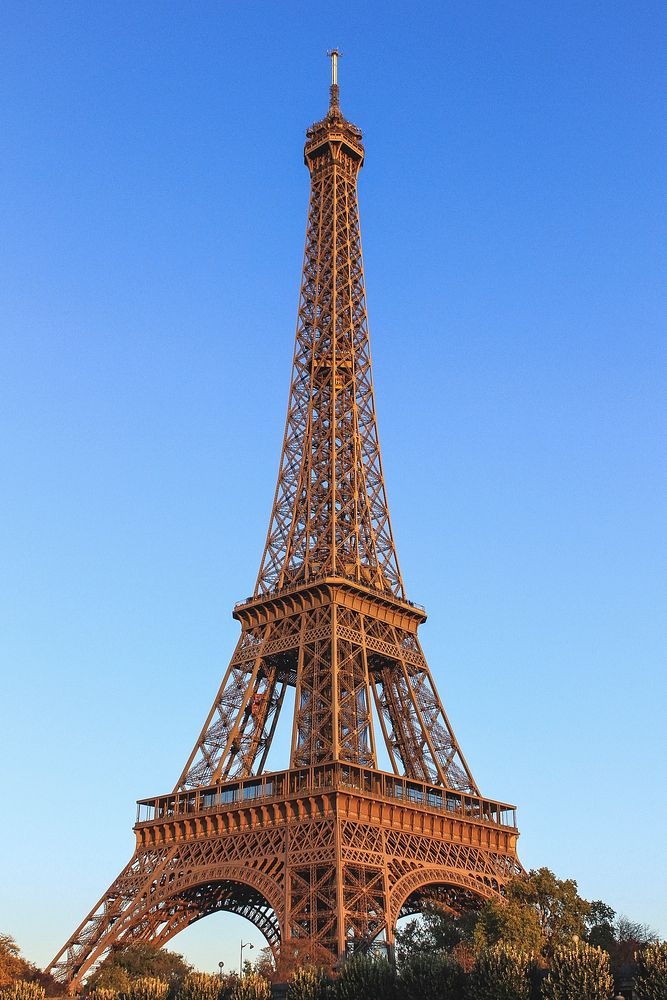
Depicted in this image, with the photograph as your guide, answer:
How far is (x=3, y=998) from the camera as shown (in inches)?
2071

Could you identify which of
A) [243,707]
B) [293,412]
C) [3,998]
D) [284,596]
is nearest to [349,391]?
[293,412]

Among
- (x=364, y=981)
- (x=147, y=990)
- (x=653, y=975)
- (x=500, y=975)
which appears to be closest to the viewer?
(x=653, y=975)

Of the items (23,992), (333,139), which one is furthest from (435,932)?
(333,139)

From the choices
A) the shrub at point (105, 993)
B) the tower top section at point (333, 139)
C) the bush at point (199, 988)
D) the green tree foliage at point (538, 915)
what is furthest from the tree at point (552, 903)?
the tower top section at point (333, 139)

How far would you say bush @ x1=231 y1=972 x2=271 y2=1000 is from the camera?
160ft

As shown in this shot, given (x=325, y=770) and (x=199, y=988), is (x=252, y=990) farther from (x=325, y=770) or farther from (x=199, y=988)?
(x=325, y=770)

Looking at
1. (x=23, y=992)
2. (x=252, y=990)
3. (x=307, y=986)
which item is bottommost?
(x=307, y=986)

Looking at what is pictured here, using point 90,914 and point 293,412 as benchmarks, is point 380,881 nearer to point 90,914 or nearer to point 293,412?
point 90,914

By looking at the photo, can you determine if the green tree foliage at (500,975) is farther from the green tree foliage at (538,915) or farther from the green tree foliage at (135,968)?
the green tree foliage at (135,968)

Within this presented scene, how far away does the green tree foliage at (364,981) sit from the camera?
1815 inches

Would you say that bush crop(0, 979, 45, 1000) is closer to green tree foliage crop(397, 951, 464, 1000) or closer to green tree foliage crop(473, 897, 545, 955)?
green tree foliage crop(397, 951, 464, 1000)

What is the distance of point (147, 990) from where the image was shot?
49.8 meters

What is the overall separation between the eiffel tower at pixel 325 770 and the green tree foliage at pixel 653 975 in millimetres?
16208

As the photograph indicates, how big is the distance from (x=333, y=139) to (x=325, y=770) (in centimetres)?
4792
